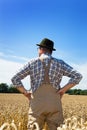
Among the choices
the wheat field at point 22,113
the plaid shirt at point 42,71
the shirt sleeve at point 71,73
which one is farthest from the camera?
the wheat field at point 22,113

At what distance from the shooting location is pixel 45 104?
245 inches

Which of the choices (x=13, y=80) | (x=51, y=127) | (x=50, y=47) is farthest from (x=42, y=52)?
(x=51, y=127)

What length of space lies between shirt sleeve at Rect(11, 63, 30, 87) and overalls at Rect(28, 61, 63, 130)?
25 centimetres

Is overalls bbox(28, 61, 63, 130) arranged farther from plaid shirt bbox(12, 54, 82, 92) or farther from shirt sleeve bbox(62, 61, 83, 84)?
shirt sleeve bbox(62, 61, 83, 84)

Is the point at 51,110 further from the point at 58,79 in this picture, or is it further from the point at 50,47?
the point at 50,47

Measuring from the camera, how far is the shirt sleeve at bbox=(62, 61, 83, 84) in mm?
6254

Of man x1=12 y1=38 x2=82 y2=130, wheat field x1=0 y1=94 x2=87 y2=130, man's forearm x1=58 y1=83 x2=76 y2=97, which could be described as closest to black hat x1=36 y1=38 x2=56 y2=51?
man x1=12 y1=38 x2=82 y2=130

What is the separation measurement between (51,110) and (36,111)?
0.21 meters

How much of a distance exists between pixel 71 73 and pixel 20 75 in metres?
0.71

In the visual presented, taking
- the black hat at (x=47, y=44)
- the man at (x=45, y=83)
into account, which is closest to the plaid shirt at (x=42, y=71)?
the man at (x=45, y=83)

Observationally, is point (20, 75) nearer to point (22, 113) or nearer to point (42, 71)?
point (42, 71)

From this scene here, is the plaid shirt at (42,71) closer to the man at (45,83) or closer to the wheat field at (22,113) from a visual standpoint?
the man at (45,83)

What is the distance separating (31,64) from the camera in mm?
6191

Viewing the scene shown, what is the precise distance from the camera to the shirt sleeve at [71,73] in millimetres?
6254
